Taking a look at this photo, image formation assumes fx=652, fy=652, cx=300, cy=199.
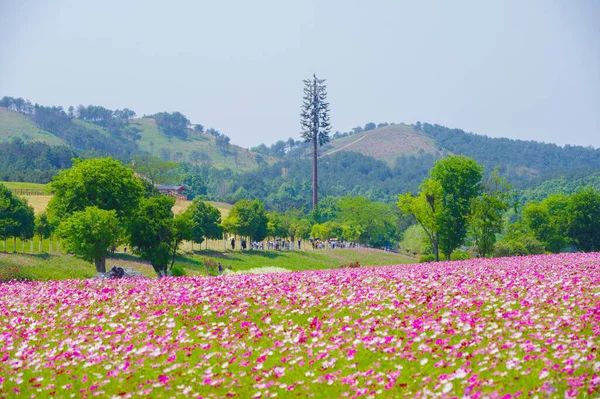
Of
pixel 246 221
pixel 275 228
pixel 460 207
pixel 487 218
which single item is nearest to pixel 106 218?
pixel 460 207

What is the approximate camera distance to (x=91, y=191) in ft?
184

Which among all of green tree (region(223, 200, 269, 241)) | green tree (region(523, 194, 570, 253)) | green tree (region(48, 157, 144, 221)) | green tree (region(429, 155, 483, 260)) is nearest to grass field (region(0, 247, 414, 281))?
green tree (region(48, 157, 144, 221))

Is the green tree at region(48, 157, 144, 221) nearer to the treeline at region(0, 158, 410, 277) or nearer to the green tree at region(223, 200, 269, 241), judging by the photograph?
the treeline at region(0, 158, 410, 277)

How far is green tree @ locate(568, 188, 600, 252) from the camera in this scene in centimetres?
8712

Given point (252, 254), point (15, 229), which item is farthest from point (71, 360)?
point (252, 254)

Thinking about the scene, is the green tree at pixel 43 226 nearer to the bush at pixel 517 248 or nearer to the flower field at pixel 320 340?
the bush at pixel 517 248

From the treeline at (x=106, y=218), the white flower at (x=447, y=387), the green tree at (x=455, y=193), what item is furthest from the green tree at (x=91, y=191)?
the white flower at (x=447, y=387)

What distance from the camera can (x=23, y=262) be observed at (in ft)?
179

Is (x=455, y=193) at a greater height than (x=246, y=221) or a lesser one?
greater

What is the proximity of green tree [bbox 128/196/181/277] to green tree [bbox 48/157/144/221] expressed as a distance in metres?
7.60

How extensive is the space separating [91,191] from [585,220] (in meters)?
64.7

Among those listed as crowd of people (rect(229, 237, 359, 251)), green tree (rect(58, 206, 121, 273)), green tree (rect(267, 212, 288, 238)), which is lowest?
crowd of people (rect(229, 237, 359, 251))

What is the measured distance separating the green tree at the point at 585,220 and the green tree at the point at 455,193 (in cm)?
3044

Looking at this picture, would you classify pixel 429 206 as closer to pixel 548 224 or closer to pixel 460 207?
pixel 460 207
